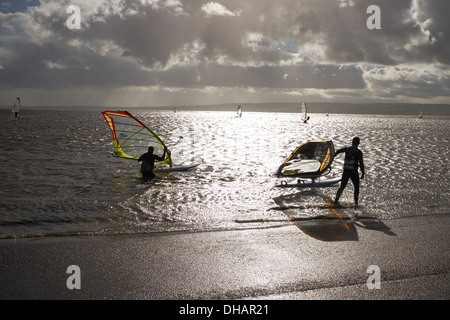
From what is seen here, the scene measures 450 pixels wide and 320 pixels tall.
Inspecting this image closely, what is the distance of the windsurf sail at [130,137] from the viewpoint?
16.0 metres

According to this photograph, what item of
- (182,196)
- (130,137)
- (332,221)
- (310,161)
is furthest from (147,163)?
(332,221)

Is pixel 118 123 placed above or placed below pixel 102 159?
above

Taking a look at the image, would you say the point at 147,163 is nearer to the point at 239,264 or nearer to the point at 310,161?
the point at 310,161

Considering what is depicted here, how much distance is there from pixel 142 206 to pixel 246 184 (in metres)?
4.75

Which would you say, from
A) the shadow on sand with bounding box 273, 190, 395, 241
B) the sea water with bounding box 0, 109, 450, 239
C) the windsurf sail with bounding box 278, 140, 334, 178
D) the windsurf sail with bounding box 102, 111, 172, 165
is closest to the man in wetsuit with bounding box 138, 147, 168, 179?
the sea water with bounding box 0, 109, 450, 239

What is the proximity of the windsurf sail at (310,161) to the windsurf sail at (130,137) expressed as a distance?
5.88 meters

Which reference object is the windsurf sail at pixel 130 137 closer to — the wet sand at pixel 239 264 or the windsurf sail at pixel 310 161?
the windsurf sail at pixel 310 161

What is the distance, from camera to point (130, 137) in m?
16.6

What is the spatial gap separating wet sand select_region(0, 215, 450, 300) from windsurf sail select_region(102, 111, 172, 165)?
9.20 m

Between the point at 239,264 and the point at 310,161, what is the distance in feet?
27.9

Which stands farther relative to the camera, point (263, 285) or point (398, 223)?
point (398, 223)
